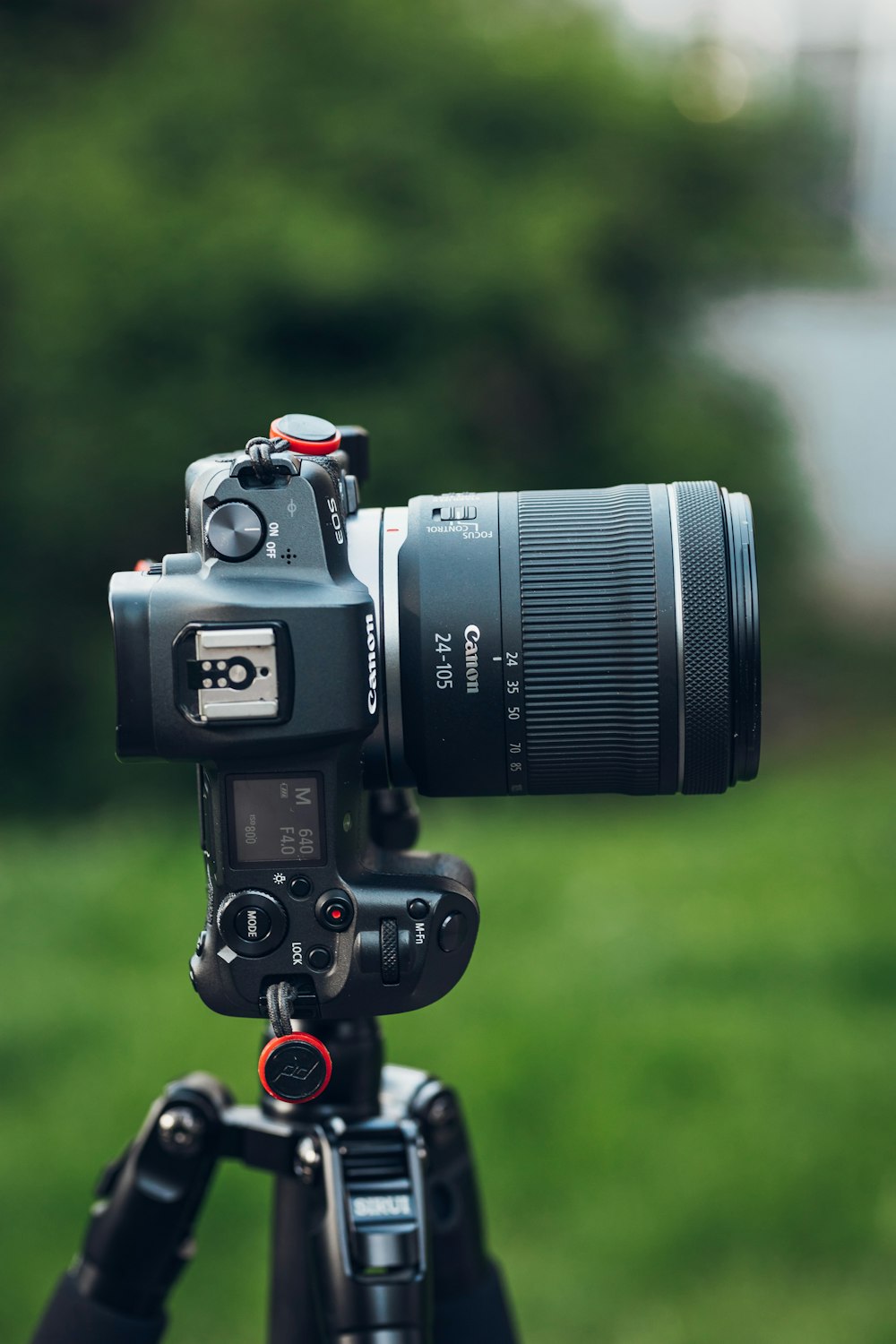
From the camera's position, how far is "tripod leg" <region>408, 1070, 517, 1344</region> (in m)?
2.02

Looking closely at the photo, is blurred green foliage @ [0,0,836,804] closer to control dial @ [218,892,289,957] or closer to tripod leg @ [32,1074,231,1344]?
tripod leg @ [32,1074,231,1344]

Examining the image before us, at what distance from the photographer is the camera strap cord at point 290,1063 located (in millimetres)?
1722

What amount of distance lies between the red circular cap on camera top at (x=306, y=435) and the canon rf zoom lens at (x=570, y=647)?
13cm

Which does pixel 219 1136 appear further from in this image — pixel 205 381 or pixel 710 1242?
pixel 205 381

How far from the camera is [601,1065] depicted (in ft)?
11.8

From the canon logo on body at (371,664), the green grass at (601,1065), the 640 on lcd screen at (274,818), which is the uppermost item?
the canon logo on body at (371,664)

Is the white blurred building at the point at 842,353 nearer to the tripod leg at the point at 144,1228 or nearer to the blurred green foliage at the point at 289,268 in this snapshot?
the blurred green foliage at the point at 289,268

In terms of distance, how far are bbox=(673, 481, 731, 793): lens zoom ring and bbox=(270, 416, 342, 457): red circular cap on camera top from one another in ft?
1.49

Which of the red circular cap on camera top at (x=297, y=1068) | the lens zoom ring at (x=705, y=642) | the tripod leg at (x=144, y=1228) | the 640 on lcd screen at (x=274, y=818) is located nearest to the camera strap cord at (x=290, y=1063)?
the red circular cap on camera top at (x=297, y=1068)

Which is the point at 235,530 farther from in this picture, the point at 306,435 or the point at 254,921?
the point at 254,921

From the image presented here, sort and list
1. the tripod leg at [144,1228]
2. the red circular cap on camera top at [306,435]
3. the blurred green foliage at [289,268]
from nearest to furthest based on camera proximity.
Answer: the red circular cap on camera top at [306,435] < the tripod leg at [144,1228] < the blurred green foliage at [289,268]

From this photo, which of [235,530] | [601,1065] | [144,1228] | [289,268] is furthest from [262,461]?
[289,268]

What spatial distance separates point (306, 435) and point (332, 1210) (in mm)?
958

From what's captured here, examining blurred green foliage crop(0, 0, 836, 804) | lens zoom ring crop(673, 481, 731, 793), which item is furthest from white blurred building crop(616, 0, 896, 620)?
lens zoom ring crop(673, 481, 731, 793)
